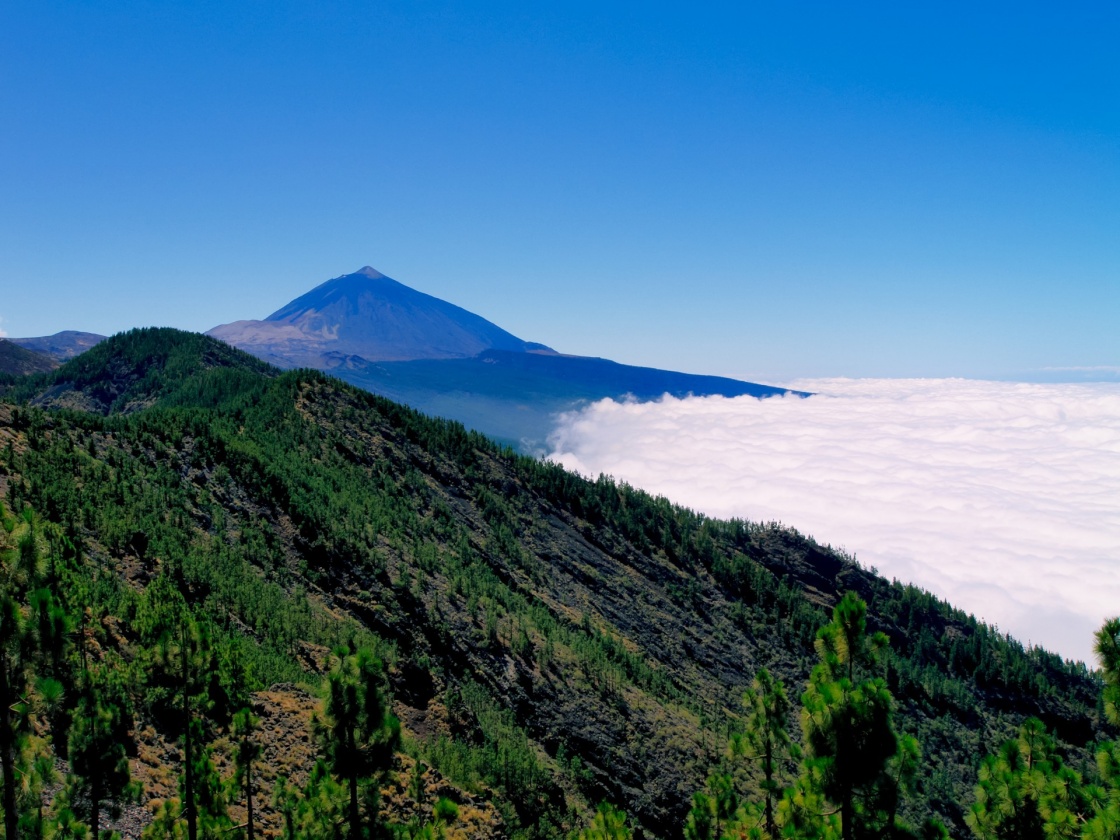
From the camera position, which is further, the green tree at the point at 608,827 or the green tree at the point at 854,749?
the green tree at the point at 608,827

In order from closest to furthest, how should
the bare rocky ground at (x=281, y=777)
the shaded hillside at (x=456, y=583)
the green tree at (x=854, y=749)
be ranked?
1. the green tree at (x=854, y=749)
2. the bare rocky ground at (x=281, y=777)
3. the shaded hillside at (x=456, y=583)

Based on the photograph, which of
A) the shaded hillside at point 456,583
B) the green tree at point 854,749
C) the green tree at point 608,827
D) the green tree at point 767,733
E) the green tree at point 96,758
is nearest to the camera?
the green tree at point 854,749

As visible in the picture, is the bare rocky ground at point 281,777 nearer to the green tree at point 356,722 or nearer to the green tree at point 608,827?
the green tree at point 356,722

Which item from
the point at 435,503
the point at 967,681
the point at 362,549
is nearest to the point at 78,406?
the point at 435,503

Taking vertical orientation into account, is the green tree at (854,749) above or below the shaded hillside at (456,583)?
above

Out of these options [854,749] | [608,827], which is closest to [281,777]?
[608,827]

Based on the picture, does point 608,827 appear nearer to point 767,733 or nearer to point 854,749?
point 767,733

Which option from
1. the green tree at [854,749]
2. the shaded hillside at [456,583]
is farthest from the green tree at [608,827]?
the shaded hillside at [456,583]

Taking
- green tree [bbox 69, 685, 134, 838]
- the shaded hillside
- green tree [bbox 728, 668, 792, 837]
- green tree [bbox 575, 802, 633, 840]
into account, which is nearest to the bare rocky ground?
the shaded hillside
